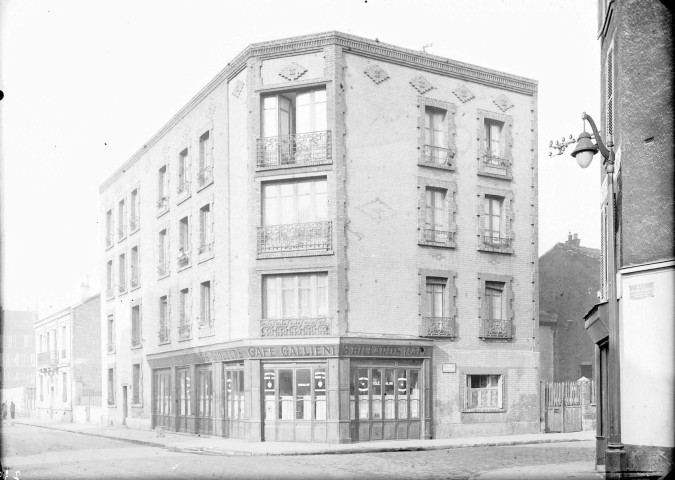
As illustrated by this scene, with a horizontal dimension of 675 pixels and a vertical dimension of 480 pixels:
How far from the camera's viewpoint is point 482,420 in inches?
1089

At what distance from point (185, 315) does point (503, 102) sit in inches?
555

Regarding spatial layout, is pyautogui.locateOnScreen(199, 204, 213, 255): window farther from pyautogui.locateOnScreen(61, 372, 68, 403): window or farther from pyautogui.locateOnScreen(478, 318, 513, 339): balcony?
pyautogui.locateOnScreen(61, 372, 68, 403): window

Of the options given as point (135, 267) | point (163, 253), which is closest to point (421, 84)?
point (163, 253)

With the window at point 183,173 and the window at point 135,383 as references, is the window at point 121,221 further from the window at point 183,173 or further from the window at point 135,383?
the window at point 183,173

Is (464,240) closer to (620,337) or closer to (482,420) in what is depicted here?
(482,420)

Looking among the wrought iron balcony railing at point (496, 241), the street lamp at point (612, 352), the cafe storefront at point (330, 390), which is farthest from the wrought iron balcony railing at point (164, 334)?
the street lamp at point (612, 352)

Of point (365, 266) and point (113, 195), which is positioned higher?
point (113, 195)

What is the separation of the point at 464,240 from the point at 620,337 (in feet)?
45.4

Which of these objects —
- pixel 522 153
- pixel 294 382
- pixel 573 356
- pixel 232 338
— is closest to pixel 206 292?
pixel 232 338

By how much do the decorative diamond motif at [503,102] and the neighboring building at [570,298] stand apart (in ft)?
35.9

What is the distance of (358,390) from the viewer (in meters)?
25.3

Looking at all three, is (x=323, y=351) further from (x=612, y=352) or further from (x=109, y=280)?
(x=109, y=280)

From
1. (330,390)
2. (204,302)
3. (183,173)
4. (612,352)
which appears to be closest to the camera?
(612,352)

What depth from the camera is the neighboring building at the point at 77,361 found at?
4972cm
